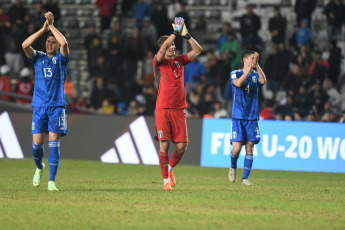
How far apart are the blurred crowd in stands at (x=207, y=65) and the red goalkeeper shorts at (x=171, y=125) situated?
819 cm

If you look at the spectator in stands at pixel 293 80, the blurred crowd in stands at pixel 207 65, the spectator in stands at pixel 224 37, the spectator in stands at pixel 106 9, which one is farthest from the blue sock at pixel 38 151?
the spectator in stands at pixel 106 9

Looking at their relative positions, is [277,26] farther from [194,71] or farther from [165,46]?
[165,46]

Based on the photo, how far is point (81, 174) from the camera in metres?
14.1

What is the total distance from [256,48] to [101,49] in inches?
200

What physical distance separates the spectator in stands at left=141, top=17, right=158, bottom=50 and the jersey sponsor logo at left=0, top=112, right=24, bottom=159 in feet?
19.4

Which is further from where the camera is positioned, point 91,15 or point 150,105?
point 91,15

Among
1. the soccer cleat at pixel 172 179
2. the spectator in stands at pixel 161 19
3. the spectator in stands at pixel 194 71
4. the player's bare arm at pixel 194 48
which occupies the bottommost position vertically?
the soccer cleat at pixel 172 179

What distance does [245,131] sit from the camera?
12.6m

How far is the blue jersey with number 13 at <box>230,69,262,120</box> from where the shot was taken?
12.5 m

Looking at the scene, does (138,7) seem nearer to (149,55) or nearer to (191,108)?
(149,55)

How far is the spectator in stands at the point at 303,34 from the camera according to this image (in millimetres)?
21406

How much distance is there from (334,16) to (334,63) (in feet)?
5.14

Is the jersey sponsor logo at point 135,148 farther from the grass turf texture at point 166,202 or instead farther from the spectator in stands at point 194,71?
the spectator in stands at point 194,71

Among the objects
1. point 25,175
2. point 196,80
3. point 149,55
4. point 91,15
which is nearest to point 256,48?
point 196,80
